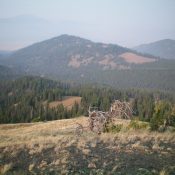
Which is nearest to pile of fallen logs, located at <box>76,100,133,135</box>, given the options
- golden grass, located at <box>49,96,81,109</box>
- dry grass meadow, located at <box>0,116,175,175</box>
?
dry grass meadow, located at <box>0,116,175,175</box>

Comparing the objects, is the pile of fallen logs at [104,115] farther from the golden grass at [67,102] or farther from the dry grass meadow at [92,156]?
the golden grass at [67,102]

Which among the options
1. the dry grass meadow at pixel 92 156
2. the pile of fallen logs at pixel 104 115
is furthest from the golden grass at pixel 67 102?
the dry grass meadow at pixel 92 156

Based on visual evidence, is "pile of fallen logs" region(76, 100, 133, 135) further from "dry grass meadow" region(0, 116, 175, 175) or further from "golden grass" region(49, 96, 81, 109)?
"golden grass" region(49, 96, 81, 109)

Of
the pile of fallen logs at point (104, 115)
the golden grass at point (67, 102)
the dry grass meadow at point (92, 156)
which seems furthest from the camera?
the golden grass at point (67, 102)

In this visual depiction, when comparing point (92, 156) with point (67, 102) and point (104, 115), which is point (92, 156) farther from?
point (67, 102)

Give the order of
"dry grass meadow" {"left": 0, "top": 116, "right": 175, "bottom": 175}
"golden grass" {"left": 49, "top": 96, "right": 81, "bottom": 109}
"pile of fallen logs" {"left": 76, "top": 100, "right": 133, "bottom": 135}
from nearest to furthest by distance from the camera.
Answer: "dry grass meadow" {"left": 0, "top": 116, "right": 175, "bottom": 175} < "pile of fallen logs" {"left": 76, "top": 100, "right": 133, "bottom": 135} < "golden grass" {"left": 49, "top": 96, "right": 81, "bottom": 109}

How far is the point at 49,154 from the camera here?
17406mm

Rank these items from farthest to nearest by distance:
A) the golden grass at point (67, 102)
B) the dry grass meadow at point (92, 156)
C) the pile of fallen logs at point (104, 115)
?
the golden grass at point (67, 102) < the pile of fallen logs at point (104, 115) < the dry grass meadow at point (92, 156)

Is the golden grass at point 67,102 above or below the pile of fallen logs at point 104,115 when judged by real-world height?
below

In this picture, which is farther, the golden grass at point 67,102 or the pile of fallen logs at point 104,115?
the golden grass at point 67,102

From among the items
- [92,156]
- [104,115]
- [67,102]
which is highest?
[92,156]

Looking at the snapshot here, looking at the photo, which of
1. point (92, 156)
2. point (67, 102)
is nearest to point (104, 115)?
point (92, 156)

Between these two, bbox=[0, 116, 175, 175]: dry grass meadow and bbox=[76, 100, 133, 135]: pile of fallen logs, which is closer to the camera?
bbox=[0, 116, 175, 175]: dry grass meadow

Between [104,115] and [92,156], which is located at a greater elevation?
[92,156]
